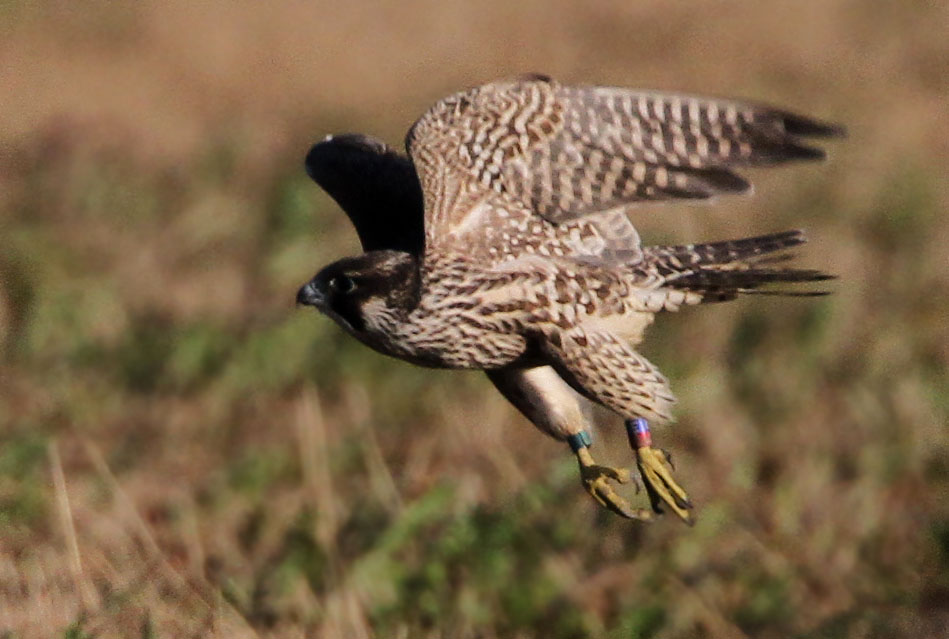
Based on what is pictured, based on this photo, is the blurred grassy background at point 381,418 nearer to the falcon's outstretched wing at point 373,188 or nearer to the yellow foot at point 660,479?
the yellow foot at point 660,479

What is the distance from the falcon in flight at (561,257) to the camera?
5.83 meters

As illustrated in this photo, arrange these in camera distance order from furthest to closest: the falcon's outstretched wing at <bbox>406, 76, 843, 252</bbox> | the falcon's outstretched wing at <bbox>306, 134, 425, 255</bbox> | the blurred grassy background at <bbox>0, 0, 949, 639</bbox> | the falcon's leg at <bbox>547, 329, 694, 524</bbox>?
the blurred grassy background at <bbox>0, 0, 949, 639</bbox> < the falcon's outstretched wing at <bbox>306, 134, 425, 255</bbox> < the falcon's outstretched wing at <bbox>406, 76, 843, 252</bbox> < the falcon's leg at <bbox>547, 329, 694, 524</bbox>

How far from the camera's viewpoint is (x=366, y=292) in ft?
18.9

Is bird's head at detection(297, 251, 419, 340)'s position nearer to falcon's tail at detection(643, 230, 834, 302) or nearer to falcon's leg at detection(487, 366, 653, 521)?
falcon's leg at detection(487, 366, 653, 521)

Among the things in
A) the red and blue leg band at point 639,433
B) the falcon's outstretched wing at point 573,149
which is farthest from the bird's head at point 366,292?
the red and blue leg band at point 639,433

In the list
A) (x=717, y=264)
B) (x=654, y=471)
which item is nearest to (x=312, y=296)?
(x=654, y=471)

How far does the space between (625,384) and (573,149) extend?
69cm

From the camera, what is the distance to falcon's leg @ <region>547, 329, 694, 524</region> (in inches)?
227

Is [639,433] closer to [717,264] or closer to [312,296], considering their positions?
[717,264]

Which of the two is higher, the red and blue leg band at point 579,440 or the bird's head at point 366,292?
the bird's head at point 366,292

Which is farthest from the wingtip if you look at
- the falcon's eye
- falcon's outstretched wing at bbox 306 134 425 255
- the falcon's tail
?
the falcon's eye

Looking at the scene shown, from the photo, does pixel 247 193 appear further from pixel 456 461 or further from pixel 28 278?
pixel 456 461

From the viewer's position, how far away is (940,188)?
1049 cm

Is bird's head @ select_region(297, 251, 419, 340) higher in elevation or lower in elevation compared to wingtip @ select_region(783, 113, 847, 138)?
lower
